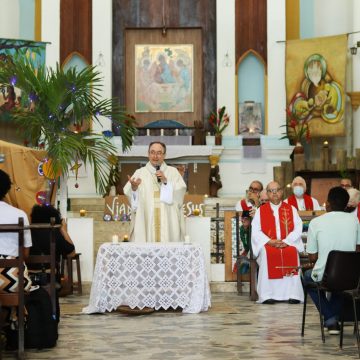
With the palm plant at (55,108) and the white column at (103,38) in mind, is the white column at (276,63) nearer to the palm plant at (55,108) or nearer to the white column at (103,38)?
the white column at (103,38)

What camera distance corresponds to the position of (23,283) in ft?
24.0

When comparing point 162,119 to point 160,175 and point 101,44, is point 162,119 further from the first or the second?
point 160,175

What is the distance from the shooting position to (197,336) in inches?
339

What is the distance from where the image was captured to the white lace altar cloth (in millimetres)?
10438

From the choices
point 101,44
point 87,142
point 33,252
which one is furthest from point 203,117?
point 33,252

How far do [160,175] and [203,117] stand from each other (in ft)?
30.8

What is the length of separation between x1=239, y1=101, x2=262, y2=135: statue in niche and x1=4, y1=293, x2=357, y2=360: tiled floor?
8969mm

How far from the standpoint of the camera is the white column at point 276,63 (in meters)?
19.9

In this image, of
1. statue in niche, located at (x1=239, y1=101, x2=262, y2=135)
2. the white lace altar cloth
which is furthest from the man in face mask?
statue in niche, located at (x1=239, y1=101, x2=262, y2=135)

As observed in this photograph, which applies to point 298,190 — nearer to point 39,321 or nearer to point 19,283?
point 39,321

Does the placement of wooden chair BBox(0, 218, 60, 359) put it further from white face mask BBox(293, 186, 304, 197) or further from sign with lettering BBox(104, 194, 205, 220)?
white face mask BBox(293, 186, 304, 197)

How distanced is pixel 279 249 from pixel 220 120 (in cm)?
787

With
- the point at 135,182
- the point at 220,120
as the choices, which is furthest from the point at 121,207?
the point at 220,120

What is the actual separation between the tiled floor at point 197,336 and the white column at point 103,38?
9521 mm
